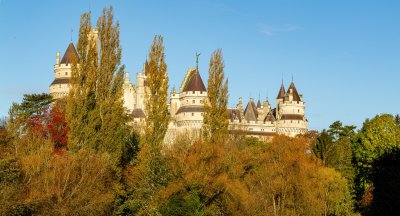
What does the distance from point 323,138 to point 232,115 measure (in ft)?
115

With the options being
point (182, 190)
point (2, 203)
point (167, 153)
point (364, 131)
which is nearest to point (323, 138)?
point (364, 131)

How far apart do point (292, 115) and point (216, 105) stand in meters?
41.6

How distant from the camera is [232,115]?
7688 cm

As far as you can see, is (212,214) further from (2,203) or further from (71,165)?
(2,203)

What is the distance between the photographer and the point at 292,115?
78.4 metres

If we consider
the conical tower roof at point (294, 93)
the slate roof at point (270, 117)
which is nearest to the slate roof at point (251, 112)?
the slate roof at point (270, 117)

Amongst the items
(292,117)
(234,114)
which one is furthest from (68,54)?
(292,117)

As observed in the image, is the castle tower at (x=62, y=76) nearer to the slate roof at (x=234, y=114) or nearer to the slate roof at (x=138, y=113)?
the slate roof at (x=138, y=113)

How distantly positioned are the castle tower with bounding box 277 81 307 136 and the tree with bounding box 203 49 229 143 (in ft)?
129

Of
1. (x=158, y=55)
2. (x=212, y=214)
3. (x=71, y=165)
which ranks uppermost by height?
(x=158, y=55)

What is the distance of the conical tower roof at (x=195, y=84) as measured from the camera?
68.9m

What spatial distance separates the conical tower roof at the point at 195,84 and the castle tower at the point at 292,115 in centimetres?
1411

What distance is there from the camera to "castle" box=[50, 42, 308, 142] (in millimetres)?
67588

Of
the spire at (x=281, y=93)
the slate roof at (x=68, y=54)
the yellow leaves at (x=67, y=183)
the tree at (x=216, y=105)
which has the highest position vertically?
the slate roof at (x=68, y=54)
